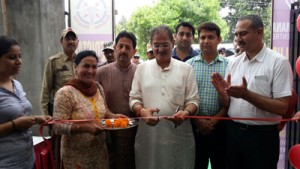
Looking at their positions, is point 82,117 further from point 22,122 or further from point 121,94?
point 121,94

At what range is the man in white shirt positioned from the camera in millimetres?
2621

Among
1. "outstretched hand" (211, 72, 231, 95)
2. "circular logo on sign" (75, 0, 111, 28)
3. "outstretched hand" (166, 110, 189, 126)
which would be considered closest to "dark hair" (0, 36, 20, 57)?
"outstretched hand" (166, 110, 189, 126)

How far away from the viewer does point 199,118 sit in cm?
308

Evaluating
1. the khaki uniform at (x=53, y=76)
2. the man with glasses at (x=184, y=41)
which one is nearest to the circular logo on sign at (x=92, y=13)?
the khaki uniform at (x=53, y=76)

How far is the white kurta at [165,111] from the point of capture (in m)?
2.95

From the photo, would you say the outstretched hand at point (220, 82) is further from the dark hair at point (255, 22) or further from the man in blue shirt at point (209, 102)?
the dark hair at point (255, 22)

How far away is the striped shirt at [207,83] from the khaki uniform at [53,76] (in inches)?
79.1

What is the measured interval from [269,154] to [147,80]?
1387 mm

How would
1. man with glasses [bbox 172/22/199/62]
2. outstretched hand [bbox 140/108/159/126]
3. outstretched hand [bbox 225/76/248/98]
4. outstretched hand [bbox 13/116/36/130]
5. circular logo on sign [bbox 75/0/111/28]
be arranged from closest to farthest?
outstretched hand [bbox 13/116/36/130] → outstretched hand [bbox 225/76/248/98] → outstretched hand [bbox 140/108/159/126] → man with glasses [bbox 172/22/199/62] → circular logo on sign [bbox 75/0/111/28]

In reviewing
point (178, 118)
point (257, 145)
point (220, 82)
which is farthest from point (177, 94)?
point (257, 145)

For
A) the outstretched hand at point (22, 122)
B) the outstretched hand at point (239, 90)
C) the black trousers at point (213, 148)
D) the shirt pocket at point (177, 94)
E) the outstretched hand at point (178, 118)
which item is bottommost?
the black trousers at point (213, 148)

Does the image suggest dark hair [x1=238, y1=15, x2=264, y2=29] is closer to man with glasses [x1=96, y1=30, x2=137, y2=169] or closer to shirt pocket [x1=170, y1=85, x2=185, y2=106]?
shirt pocket [x1=170, y1=85, x2=185, y2=106]

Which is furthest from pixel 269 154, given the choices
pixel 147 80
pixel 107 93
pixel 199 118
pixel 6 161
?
pixel 6 161

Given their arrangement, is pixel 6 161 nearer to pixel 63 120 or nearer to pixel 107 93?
pixel 63 120
